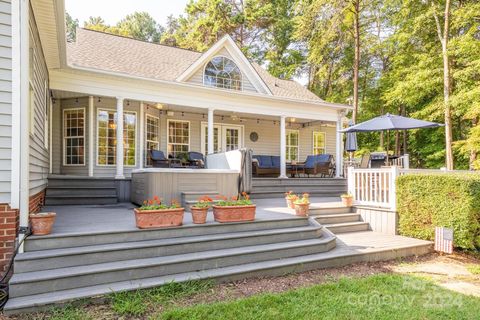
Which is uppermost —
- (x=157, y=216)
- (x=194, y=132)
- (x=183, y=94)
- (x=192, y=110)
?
(x=183, y=94)

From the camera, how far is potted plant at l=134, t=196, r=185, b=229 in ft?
14.1

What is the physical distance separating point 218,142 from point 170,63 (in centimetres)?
345

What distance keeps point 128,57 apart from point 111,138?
2947 mm

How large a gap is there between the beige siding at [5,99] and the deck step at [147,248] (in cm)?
81

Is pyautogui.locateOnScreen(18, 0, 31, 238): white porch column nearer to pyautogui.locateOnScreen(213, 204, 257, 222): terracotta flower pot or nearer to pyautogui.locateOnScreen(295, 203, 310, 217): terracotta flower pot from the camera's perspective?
pyautogui.locateOnScreen(213, 204, 257, 222): terracotta flower pot

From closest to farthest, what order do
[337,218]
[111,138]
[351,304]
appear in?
1. [351,304]
2. [337,218]
3. [111,138]

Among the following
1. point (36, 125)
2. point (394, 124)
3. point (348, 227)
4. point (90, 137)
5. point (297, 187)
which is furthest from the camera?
point (297, 187)

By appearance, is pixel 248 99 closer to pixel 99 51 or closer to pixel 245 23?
pixel 99 51

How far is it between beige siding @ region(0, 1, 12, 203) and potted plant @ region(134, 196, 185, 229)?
1.55 m

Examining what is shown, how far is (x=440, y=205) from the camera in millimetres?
5555

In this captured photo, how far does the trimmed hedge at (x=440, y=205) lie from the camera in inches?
205

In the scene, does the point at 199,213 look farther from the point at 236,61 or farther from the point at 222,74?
the point at 236,61

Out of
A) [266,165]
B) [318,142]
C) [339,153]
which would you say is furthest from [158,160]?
[318,142]

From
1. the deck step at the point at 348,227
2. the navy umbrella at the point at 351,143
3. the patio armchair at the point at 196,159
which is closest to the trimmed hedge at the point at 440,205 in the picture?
the deck step at the point at 348,227
